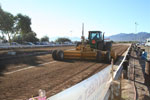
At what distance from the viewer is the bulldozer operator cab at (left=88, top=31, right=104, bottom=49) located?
12.7 meters

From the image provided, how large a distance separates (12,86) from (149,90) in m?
5.15

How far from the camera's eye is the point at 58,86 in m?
4.98

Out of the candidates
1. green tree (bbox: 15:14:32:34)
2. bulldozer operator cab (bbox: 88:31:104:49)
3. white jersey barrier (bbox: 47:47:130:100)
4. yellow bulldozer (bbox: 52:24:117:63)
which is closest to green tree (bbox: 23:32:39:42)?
green tree (bbox: 15:14:32:34)

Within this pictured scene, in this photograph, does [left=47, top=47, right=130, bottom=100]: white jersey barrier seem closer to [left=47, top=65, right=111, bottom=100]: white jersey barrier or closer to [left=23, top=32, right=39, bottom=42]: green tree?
[left=47, top=65, right=111, bottom=100]: white jersey barrier

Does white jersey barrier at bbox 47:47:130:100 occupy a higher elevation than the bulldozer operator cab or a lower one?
lower

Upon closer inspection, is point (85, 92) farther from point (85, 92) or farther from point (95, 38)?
point (95, 38)

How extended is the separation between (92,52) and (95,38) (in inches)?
88.1

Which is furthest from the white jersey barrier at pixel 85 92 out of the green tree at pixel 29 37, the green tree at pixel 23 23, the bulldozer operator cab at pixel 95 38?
the green tree at pixel 29 37

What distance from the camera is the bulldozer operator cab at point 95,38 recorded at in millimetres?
12695

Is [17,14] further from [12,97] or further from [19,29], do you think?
[12,97]

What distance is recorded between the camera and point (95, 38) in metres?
12.8

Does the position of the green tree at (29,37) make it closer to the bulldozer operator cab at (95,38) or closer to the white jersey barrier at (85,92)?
the bulldozer operator cab at (95,38)

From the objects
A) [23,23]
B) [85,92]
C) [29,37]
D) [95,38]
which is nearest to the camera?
[85,92]

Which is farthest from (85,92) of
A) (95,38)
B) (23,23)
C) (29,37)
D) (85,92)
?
(29,37)
